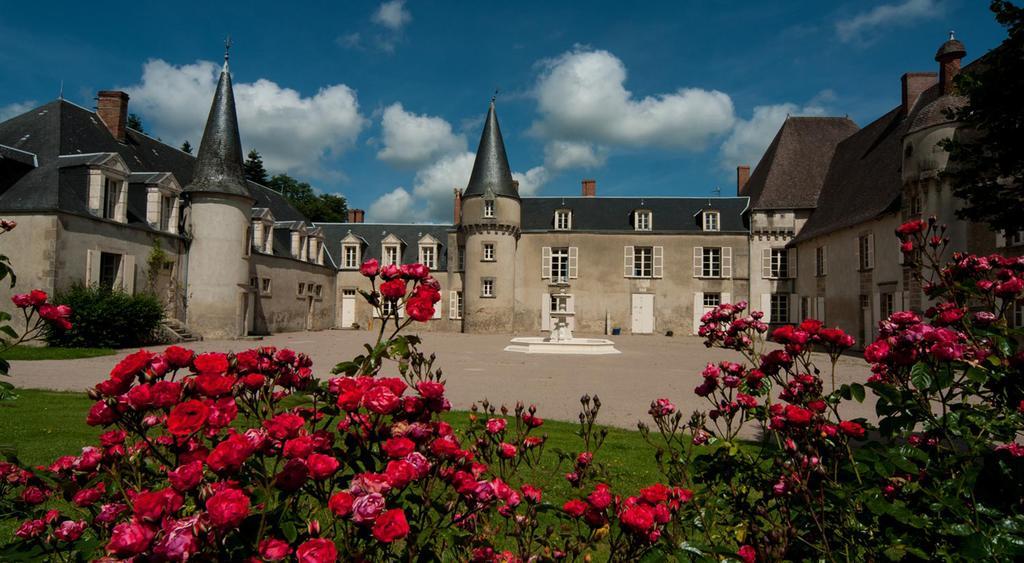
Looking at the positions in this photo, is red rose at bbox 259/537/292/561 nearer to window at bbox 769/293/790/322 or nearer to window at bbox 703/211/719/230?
window at bbox 769/293/790/322

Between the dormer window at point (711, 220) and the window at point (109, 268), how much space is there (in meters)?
25.2

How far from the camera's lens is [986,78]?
6.57 m

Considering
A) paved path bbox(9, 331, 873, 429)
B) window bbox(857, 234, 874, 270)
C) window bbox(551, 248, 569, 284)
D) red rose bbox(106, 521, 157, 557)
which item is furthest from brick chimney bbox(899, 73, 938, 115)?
red rose bbox(106, 521, 157, 557)

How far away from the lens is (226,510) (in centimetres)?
100

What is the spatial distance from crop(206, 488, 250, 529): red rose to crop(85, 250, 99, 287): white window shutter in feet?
62.6

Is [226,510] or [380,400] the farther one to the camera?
[380,400]

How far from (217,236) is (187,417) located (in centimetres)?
2154

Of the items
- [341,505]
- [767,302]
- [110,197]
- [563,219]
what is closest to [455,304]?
[563,219]

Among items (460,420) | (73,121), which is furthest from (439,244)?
(460,420)

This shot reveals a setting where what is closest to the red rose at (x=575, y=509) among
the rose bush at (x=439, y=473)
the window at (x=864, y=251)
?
the rose bush at (x=439, y=473)

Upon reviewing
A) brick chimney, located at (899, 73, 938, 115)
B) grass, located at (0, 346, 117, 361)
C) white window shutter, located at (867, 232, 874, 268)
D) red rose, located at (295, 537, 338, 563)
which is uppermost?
brick chimney, located at (899, 73, 938, 115)

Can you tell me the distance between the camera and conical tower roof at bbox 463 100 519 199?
29.1 metres

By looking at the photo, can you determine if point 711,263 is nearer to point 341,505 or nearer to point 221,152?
point 221,152

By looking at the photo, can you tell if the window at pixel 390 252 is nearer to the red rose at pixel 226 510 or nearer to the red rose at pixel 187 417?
the red rose at pixel 187 417
